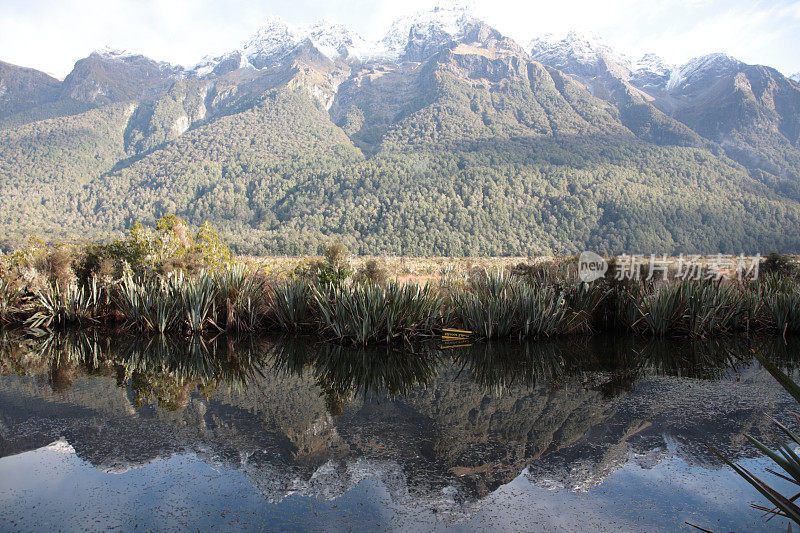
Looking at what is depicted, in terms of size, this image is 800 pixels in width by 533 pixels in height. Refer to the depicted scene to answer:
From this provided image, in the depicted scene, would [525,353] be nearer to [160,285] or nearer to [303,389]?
[303,389]

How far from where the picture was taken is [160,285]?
29.2 feet

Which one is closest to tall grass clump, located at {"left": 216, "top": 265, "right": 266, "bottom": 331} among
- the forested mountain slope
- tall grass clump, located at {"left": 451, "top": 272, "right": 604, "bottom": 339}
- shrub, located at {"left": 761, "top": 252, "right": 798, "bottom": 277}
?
tall grass clump, located at {"left": 451, "top": 272, "right": 604, "bottom": 339}

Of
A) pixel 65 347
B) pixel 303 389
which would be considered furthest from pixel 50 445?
pixel 65 347

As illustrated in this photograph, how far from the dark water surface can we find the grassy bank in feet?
4.99

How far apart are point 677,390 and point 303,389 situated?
4.13 m

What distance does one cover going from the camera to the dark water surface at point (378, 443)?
280 cm

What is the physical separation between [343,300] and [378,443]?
162 inches

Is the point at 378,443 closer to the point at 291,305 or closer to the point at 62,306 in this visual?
the point at 291,305

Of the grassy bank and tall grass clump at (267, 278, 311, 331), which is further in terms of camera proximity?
tall grass clump at (267, 278, 311, 331)

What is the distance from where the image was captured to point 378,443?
12.3 feet

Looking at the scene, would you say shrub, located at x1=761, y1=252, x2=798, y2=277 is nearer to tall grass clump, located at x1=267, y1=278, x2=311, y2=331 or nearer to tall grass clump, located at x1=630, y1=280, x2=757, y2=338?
tall grass clump, located at x1=630, y1=280, x2=757, y2=338

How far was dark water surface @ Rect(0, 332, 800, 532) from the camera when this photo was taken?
9.18 feet

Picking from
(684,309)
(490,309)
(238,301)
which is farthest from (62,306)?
(684,309)

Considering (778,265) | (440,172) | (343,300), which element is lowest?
(343,300)
